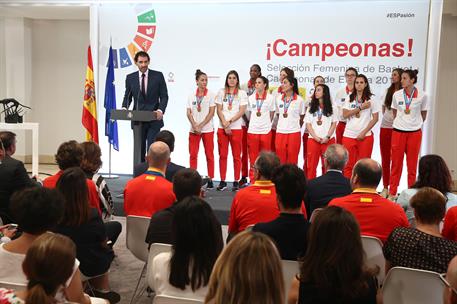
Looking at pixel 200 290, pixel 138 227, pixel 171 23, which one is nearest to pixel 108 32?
pixel 171 23

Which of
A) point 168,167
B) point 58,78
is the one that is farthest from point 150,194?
point 58,78

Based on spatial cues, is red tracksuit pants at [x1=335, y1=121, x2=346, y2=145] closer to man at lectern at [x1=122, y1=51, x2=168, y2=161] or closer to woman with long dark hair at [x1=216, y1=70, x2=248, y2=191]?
woman with long dark hair at [x1=216, y1=70, x2=248, y2=191]

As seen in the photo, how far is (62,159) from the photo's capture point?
141 inches

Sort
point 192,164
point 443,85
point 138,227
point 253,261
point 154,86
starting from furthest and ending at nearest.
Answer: point 443,85 → point 192,164 → point 154,86 → point 138,227 → point 253,261

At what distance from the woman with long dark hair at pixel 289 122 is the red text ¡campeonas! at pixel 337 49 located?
3.42 ft

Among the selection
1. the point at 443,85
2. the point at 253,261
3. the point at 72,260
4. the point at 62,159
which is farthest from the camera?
the point at 443,85

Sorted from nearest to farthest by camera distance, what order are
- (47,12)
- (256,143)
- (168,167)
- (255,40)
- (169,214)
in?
(169,214)
(168,167)
(256,143)
(255,40)
(47,12)

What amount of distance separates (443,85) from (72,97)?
7.03m

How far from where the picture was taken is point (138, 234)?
3.28 m

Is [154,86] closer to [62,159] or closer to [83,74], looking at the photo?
[62,159]

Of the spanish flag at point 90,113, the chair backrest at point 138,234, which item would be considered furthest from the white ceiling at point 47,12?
the chair backrest at point 138,234

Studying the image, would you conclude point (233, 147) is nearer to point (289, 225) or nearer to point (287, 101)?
point (287, 101)

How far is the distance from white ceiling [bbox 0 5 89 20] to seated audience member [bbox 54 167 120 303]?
6.17 m

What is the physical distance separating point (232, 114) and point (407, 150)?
231 cm
